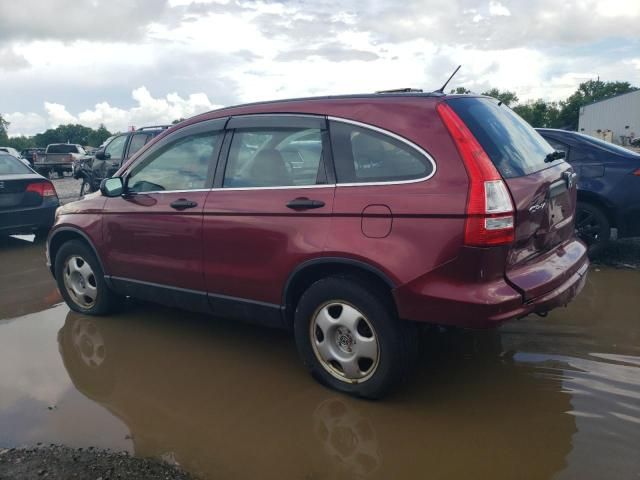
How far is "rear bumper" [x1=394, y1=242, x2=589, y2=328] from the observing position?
116 inches

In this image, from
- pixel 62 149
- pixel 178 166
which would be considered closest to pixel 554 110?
pixel 62 149

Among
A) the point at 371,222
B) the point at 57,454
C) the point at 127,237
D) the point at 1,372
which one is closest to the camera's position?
the point at 57,454

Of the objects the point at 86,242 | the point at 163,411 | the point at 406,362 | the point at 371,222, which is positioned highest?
the point at 371,222

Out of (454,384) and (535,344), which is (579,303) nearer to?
(535,344)

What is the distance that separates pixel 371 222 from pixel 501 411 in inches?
53.4

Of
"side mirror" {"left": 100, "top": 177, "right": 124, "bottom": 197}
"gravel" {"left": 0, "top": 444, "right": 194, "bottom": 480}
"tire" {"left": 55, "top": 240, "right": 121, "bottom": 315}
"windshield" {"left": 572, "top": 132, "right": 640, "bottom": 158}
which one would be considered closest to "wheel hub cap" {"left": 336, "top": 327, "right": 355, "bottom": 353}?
"gravel" {"left": 0, "top": 444, "right": 194, "bottom": 480}

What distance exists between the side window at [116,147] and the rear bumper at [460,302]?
11168 mm

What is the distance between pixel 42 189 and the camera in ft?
28.8

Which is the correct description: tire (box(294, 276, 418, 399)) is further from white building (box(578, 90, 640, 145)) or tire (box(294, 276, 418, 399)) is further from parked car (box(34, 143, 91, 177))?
white building (box(578, 90, 640, 145))

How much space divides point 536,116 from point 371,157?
269 ft

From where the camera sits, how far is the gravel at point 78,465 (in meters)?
2.77

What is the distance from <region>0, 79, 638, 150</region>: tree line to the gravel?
58077mm

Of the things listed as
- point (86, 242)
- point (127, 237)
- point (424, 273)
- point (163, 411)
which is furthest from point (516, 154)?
point (86, 242)

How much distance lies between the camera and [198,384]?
3.80m
